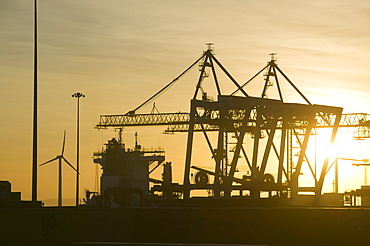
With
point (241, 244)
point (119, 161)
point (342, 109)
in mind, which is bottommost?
point (241, 244)

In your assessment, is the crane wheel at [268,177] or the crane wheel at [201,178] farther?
the crane wheel at [268,177]

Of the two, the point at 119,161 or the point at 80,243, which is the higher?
the point at 119,161

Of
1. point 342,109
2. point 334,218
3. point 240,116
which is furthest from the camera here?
point 342,109

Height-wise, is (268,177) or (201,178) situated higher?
(268,177)

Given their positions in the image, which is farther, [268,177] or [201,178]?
[268,177]

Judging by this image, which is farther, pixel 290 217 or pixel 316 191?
pixel 316 191

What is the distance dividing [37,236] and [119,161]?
60.1 meters

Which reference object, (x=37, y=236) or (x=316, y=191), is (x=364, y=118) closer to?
(x=316, y=191)

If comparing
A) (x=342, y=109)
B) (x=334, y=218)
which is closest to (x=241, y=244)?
(x=334, y=218)

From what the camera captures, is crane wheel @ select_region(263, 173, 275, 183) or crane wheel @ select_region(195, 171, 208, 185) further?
crane wheel @ select_region(263, 173, 275, 183)

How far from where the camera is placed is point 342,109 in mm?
127562

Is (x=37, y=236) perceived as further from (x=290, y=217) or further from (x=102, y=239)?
(x=290, y=217)

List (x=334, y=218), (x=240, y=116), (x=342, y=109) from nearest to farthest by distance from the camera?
(x=334, y=218) → (x=240, y=116) → (x=342, y=109)

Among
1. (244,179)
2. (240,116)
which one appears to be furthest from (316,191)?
(240,116)
